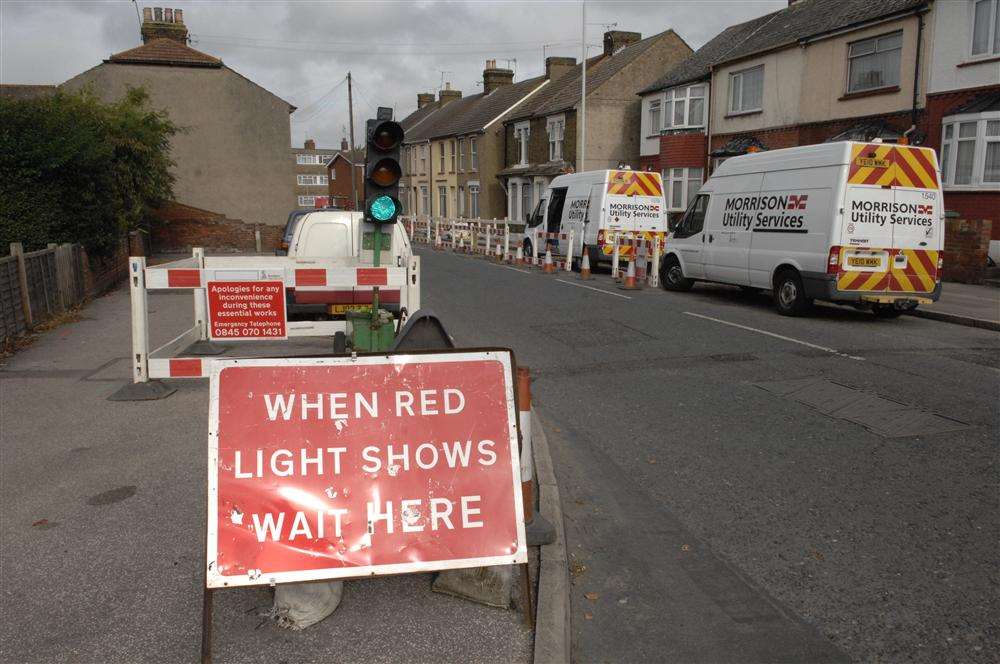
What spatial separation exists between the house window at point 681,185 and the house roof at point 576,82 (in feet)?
27.6

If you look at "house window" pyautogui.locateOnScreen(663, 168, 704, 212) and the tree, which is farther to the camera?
"house window" pyautogui.locateOnScreen(663, 168, 704, 212)

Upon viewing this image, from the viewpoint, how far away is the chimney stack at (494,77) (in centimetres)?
5581

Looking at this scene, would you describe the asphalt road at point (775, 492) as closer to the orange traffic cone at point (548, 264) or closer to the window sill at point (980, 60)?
the orange traffic cone at point (548, 264)

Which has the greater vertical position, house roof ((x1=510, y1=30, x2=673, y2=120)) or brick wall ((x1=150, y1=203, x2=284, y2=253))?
house roof ((x1=510, y1=30, x2=673, y2=120))

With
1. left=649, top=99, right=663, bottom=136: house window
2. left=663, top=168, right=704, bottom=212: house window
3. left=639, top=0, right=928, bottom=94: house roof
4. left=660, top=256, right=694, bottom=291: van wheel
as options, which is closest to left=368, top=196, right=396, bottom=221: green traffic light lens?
left=660, top=256, right=694, bottom=291: van wheel

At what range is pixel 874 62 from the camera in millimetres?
22594

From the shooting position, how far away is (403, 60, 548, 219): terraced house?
158ft

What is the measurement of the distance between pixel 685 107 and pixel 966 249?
1554 centimetres

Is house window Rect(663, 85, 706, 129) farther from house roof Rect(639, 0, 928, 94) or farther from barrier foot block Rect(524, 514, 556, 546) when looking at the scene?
barrier foot block Rect(524, 514, 556, 546)

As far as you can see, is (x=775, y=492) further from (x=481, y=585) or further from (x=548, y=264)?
(x=548, y=264)

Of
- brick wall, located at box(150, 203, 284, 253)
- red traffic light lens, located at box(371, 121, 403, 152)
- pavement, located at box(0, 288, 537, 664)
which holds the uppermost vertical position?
red traffic light lens, located at box(371, 121, 403, 152)

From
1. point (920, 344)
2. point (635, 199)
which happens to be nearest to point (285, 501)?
point (920, 344)

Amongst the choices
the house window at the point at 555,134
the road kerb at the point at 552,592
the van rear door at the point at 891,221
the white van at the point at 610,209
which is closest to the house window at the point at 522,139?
the house window at the point at 555,134

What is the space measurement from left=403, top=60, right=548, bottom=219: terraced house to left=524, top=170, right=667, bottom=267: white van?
26.5m
